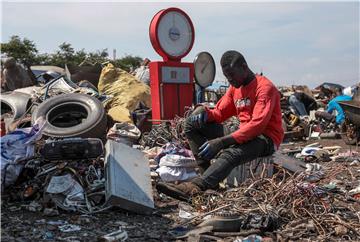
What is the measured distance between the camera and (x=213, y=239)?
3.02 meters

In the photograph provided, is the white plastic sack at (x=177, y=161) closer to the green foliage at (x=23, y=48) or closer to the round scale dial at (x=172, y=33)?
the round scale dial at (x=172, y=33)

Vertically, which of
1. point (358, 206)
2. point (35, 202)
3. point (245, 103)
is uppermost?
point (245, 103)

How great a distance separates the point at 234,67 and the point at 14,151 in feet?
6.29

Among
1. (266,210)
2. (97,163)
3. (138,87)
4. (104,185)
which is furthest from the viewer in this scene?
(138,87)

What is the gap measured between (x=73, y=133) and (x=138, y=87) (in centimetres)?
357

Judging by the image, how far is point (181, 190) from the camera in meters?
3.88

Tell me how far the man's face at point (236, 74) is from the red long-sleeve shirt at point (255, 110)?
9 cm

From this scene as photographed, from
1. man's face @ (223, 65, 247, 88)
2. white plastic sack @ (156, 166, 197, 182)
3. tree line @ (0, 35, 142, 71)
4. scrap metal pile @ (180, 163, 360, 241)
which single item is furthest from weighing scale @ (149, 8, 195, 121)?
tree line @ (0, 35, 142, 71)

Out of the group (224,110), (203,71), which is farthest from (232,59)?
(203,71)

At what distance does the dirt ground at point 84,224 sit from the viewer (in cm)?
288

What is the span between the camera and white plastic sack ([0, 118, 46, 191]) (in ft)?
11.2

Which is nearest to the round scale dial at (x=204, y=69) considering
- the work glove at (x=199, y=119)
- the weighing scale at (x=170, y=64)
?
the weighing scale at (x=170, y=64)

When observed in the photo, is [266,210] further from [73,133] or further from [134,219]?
[73,133]

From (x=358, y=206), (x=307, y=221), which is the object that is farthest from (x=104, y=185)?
(x=358, y=206)
